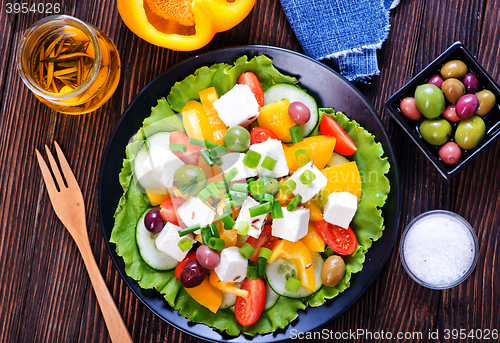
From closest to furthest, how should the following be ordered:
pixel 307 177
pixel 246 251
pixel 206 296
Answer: pixel 307 177, pixel 246 251, pixel 206 296

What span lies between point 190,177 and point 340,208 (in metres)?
0.71

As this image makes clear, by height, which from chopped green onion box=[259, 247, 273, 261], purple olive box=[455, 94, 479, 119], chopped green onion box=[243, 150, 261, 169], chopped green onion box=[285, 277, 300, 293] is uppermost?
chopped green onion box=[243, 150, 261, 169]

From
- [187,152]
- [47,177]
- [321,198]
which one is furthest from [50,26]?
[321,198]

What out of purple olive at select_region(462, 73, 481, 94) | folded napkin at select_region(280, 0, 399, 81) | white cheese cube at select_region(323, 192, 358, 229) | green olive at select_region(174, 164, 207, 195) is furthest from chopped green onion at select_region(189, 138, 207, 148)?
purple olive at select_region(462, 73, 481, 94)

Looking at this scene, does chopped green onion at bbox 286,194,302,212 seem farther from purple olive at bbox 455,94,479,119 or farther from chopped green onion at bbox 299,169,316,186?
purple olive at bbox 455,94,479,119

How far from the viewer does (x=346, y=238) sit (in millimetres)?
1768

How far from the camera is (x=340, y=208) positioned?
1.66 meters

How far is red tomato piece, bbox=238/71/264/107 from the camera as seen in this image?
178 cm

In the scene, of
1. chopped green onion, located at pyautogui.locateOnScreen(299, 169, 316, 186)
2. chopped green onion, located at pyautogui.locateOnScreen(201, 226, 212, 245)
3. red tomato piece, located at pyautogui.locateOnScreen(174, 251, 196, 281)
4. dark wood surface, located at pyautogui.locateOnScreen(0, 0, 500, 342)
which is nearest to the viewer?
chopped green onion, located at pyautogui.locateOnScreen(299, 169, 316, 186)

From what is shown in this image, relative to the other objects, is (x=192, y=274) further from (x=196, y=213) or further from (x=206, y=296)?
(x=196, y=213)

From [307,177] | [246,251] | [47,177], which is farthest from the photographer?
[47,177]

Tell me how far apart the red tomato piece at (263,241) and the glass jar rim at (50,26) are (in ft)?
3.51

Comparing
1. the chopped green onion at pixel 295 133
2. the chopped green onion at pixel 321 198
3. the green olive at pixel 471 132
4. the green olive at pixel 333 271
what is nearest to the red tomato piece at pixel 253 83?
the chopped green onion at pixel 295 133

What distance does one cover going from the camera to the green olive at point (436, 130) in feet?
5.60
